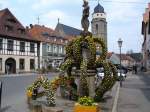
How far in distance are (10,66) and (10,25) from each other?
6.66 meters

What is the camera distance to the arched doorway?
2370 inches

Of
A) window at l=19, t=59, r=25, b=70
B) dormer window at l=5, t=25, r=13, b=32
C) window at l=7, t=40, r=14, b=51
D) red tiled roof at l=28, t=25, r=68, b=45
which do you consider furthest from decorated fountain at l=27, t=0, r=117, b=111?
red tiled roof at l=28, t=25, r=68, b=45

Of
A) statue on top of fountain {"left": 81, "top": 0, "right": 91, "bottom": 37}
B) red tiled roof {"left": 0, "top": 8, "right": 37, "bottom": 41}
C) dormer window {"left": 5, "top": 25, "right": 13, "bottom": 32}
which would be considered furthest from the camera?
dormer window {"left": 5, "top": 25, "right": 13, "bottom": 32}

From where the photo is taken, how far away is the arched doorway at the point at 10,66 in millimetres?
60197

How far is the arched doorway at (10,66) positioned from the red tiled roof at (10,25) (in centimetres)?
388

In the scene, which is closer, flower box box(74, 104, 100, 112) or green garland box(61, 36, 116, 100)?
flower box box(74, 104, 100, 112)

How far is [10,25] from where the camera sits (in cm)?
6291

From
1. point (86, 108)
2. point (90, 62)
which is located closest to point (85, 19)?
point (90, 62)

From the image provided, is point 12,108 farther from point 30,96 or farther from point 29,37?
point 29,37

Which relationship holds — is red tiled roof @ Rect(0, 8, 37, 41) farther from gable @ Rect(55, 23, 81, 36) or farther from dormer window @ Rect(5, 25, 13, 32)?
gable @ Rect(55, 23, 81, 36)

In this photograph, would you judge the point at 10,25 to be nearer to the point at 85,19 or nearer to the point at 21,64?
the point at 21,64

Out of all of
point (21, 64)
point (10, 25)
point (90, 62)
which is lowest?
point (90, 62)

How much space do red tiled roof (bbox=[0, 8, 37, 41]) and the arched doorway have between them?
388cm

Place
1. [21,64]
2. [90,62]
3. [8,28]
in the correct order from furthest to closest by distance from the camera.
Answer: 1. [21,64]
2. [8,28]
3. [90,62]
